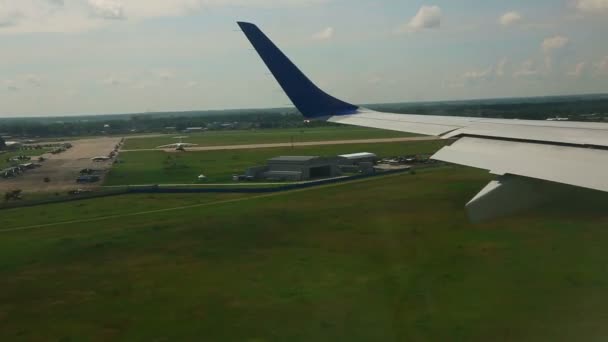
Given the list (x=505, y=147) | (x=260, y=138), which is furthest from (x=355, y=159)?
(x=260, y=138)

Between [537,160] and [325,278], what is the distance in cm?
440

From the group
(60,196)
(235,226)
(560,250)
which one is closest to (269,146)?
(60,196)

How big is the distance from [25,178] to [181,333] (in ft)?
68.9

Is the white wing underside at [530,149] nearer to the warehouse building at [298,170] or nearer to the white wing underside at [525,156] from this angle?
the white wing underside at [525,156]

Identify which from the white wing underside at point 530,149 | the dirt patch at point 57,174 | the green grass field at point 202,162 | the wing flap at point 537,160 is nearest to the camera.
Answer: the wing flap at point 537,160

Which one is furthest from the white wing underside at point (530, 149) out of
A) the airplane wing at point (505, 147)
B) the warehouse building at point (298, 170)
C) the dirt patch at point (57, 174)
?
the dirt patch at point (57, 174)

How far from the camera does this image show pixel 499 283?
717 cm

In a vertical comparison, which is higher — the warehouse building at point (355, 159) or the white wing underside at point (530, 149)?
the white wing underside at point (530, 149)

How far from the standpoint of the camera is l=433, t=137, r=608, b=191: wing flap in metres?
3.81

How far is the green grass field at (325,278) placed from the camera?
20.4 feet

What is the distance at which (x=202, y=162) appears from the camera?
3092cm

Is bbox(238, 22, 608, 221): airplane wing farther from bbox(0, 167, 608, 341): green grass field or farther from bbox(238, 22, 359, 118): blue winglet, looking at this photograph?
bbox(0, 167, 608, 341): green grass field

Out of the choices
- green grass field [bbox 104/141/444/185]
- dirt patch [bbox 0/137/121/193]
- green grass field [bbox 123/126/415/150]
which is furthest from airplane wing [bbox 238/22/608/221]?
green grass field [bbox 123/126/415/150]

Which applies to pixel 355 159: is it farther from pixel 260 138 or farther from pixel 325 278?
pixel 260 138
